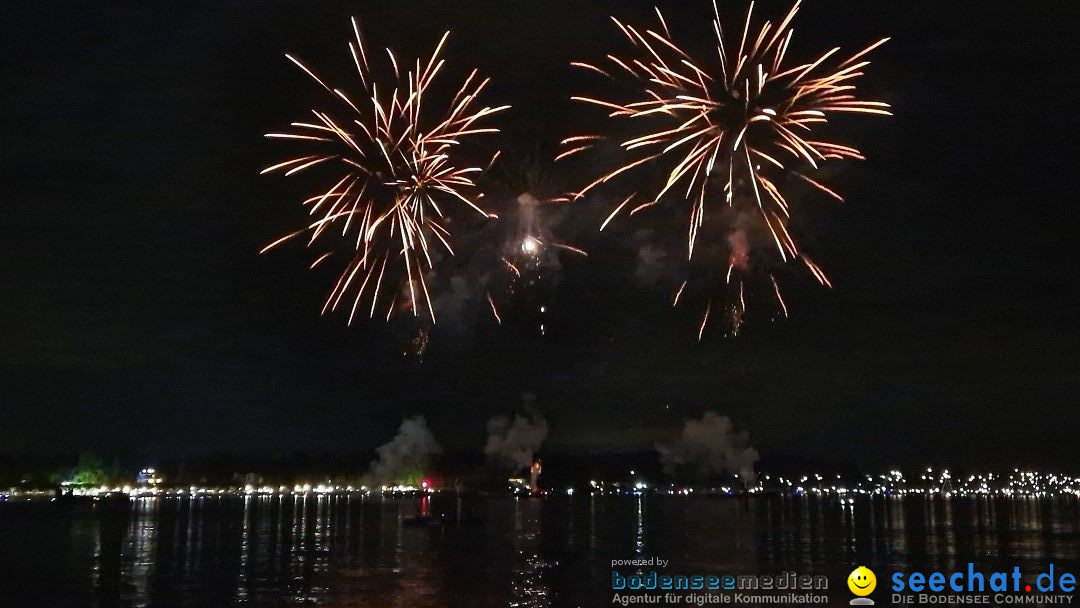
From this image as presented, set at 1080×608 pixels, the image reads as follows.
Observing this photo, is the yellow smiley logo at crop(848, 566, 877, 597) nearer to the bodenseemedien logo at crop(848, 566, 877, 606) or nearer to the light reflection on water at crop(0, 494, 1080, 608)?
the bodenseemedien logo at crop(848, 566, 877, 606)

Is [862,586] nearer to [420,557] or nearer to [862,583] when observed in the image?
[862,583]

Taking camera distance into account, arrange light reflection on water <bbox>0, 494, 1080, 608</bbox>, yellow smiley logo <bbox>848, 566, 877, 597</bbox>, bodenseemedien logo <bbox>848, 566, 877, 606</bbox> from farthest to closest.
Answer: yellow smiley logo <bbox>848, 566, 877, 597</bbox> < light reflection on water <bbox>0, 494, 1080, 608</bbox> < bodenseemedien logo <bbox>848, 566, 877, 606</bbox>

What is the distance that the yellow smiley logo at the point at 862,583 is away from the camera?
1158 inches

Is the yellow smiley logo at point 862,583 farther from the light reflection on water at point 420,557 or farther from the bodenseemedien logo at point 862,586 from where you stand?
the light reflection on water at point 420,557

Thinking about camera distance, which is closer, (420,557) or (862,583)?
(862,583)

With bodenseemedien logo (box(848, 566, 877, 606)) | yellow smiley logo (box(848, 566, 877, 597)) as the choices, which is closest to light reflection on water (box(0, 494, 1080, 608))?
yellow smiley logo (box(848, 566, 877, 597))

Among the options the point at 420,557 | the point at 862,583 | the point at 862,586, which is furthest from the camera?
the point at 420,557

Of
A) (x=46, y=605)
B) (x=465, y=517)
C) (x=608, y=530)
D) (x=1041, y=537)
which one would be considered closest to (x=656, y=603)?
(x=46, y=605)

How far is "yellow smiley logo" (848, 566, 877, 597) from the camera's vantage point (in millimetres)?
29422

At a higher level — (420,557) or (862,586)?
(862,586)

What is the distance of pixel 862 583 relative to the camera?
31.1 m

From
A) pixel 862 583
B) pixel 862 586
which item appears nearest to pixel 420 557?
pixel 862 583

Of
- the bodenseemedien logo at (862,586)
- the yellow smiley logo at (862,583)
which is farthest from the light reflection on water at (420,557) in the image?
the bodenseemedien logo at (862,586)

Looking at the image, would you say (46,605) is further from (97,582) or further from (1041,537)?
(1041,537)
